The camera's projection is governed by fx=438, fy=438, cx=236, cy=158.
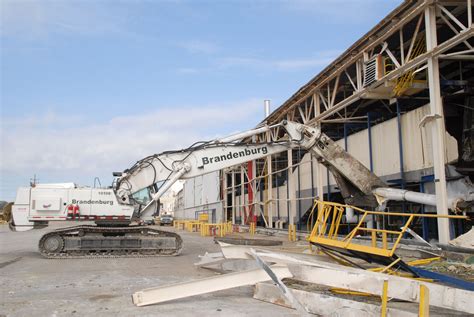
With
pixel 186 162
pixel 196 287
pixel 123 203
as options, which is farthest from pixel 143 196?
pixel 196 287

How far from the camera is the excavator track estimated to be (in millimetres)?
13875

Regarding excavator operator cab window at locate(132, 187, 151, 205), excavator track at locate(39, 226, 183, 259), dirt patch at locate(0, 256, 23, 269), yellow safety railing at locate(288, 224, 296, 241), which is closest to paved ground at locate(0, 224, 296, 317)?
dirt patch at locate(0, 256, 23, 269)

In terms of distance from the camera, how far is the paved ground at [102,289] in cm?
662

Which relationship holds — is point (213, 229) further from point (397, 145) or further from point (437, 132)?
point (437, 132)

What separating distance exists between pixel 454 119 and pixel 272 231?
1260 centimetres

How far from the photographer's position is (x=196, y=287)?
272 inches

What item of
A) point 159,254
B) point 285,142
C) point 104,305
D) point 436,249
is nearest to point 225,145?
point 285,142

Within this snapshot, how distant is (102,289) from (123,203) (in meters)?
5.90

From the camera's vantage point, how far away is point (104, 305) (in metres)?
7.05

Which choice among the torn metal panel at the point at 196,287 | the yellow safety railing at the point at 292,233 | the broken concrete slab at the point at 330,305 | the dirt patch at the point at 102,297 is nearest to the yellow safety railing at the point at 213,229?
the yellow safety railing at the point at 292,233

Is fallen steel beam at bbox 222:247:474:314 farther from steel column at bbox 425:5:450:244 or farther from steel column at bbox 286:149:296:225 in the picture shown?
steel column at bbox 286:149:296:225

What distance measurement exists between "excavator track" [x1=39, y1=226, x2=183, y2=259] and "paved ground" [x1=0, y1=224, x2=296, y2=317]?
0.63 meters

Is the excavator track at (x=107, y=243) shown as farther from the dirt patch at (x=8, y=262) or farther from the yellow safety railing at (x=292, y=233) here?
the yellow safety railing at (x=292, y=233)

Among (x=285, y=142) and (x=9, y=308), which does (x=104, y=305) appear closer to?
(x=9, y=308)
